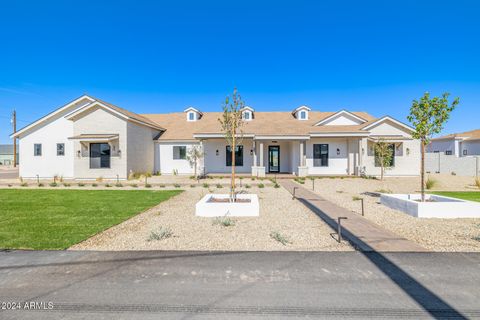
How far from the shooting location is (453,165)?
23.6 m

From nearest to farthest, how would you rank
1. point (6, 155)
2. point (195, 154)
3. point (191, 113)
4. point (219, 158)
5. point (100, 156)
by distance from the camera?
point (100, 156) → point (195, 154) → point (219, 158) → point (191, 113) → point (6, 155)

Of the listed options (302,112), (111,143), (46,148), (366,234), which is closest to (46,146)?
(46,148)

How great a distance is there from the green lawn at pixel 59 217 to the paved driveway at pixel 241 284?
0.87m

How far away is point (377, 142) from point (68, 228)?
818 inches

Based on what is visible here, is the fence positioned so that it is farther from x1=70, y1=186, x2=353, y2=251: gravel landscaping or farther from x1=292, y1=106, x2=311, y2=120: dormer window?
x1=70, y1=186, x2=353, y2=251: gravel landscaping

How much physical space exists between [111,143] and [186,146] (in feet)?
20.7

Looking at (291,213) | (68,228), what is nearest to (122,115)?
(68,228)

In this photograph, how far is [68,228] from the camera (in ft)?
20.4

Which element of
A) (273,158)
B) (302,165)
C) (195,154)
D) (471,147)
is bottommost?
(302,165)

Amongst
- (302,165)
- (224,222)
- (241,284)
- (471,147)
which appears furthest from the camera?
(471,147)

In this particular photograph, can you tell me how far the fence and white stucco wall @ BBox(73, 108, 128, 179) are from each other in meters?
30.3

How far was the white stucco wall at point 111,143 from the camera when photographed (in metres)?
18.2

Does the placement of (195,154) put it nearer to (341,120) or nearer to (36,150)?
(341,120)

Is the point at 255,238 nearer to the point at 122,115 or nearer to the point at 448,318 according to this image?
the point at 448,318
